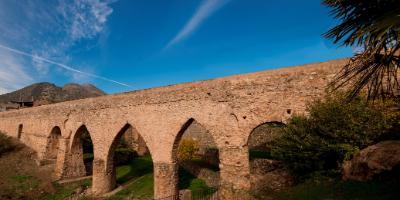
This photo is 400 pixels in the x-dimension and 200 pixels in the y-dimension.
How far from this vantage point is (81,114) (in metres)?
18.5

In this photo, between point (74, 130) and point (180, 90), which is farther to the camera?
point (74, 130)

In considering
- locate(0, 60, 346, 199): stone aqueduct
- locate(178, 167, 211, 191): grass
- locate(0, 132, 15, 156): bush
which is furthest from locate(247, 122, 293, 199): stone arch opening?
locate(0, 132, 15, 156): bush

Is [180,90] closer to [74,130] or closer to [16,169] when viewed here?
[74,130]

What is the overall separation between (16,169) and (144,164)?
9.48 metres

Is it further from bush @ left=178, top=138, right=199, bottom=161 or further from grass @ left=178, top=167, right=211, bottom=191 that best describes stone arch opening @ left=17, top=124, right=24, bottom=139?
grass @ left=178, top=167, right=211, bottom=191

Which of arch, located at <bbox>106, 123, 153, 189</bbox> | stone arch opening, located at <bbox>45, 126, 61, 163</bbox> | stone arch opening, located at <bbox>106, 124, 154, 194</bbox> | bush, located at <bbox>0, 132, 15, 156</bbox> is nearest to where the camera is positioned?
arch, located at <bbox>106, 123, 153, 189</bbox>

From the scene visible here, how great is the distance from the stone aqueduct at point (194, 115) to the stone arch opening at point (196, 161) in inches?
35.6

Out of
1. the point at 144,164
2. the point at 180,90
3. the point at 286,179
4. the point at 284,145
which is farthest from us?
the point at 144,164

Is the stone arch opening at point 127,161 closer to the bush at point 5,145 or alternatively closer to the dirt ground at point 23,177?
the dirt ground at point 23,177

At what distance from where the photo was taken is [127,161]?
2483 centimetres

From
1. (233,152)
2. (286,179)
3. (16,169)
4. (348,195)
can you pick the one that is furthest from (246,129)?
(16,169)

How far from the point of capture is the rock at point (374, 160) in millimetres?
7316

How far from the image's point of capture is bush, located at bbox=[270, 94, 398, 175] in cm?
822

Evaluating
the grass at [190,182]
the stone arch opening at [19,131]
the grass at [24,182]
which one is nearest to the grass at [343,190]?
the grass at [190,182]
